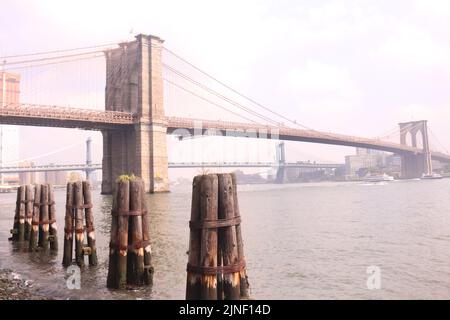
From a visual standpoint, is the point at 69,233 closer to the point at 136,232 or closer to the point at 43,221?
the point at 43,221

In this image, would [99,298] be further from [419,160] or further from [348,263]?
[419,160]

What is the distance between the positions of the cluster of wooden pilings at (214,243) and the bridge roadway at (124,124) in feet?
171

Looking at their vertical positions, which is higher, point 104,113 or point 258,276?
point 104,113

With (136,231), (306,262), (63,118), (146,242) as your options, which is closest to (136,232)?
(136,231)

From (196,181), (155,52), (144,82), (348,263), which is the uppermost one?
(155,52)

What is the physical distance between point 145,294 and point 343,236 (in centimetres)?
1271

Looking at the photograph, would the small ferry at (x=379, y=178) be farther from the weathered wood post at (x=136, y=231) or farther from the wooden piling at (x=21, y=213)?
the weathered wood post at (x=136, y=231)

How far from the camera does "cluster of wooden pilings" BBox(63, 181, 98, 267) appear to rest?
41.9 ft

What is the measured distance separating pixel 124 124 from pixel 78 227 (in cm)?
4877

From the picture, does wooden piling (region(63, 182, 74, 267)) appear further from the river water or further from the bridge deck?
the bridge deck

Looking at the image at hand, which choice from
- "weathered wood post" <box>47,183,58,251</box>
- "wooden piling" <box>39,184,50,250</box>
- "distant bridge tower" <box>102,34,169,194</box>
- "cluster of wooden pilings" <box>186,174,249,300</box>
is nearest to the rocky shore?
"weathered wood post" <box>47,183,58,251</box>

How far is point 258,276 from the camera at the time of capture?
466 inches

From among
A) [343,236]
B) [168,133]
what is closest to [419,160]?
[168,133]
